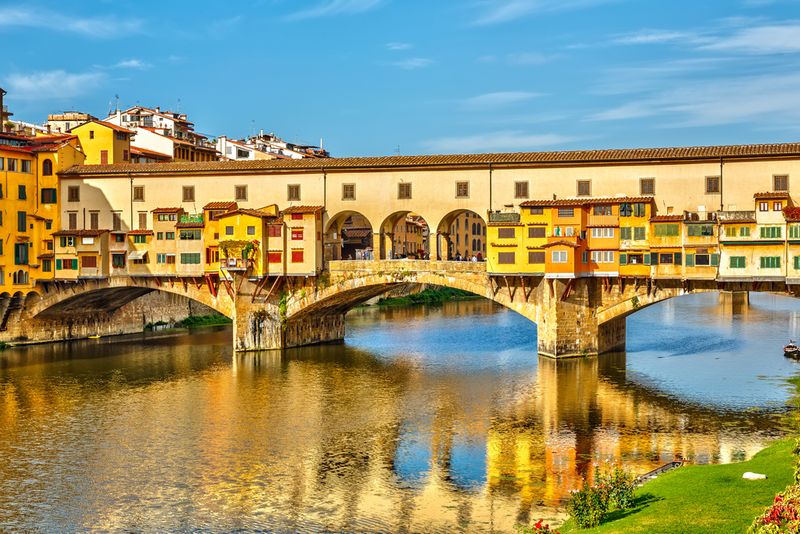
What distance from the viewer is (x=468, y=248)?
474ft

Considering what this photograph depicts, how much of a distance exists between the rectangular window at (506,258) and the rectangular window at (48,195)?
33.3m

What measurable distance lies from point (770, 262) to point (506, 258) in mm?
15298

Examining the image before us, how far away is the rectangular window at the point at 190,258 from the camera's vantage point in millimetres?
65750

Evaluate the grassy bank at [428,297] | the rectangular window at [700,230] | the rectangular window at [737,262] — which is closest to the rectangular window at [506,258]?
the rectangular window at [700,230]

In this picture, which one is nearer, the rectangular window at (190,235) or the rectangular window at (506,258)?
the rectangular window at (506,258)

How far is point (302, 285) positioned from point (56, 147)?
2157 cm

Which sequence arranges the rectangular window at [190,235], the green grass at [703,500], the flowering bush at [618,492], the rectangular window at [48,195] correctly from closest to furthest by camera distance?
1. the green grass at [703,500]
2. the flowering bush at [618,492]
3. the rectangular window at [190,235]
4. the rectangular window at [48,195]

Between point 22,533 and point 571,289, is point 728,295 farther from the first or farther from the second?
point 22,533

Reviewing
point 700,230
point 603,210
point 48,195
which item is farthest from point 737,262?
point 48,195

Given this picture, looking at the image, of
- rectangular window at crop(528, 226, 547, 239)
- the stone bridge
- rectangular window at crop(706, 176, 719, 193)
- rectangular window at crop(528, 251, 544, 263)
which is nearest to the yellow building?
the stone bridge

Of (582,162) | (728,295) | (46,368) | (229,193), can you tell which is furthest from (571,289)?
(728,295)

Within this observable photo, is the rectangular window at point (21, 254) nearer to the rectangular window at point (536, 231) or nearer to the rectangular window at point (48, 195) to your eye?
the rectangular window at point (48, 195)

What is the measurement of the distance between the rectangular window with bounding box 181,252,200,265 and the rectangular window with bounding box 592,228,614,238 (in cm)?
2686

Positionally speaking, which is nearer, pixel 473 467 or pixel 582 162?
pixel 473 467
